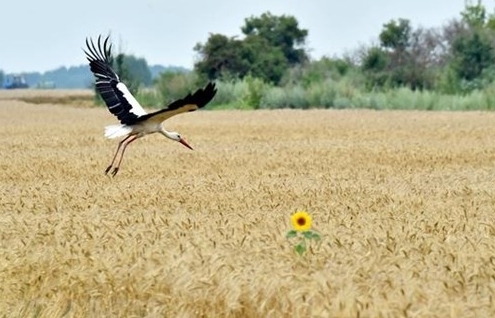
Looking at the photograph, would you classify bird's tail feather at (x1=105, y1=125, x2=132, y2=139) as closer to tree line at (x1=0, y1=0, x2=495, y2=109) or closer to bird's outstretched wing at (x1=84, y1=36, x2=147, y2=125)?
bird's outstretched wing at (x1=84, y1=36, x2=147, y2=125)

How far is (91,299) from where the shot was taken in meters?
7.04

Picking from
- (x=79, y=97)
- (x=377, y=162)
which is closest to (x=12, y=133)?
(x=377, y=162)

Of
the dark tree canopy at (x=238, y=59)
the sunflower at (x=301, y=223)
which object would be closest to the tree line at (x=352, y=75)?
the dark tree canopy at (x=238, y=59)

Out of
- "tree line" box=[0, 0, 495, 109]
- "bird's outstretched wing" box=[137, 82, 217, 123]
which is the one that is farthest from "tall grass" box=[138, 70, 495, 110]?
"bird's outstretched wing" box=[137, 82, 217, 123]

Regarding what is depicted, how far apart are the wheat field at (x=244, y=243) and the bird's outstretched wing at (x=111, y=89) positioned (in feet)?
2.44

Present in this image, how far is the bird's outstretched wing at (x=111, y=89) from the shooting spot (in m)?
15.4

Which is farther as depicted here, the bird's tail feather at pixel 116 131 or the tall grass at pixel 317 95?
the tall grass at pixel 317 95

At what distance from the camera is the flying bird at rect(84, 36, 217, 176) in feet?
46.2

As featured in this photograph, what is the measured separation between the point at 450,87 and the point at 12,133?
27.3 m

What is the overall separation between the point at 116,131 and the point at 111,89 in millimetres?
1457

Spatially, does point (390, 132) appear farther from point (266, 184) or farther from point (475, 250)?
point (475, 250)

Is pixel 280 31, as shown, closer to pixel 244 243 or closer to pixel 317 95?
pixel 317 95

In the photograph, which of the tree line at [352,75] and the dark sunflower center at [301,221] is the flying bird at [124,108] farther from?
Answer: the tree line at [352,75]

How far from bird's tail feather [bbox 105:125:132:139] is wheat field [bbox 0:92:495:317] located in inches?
20.3
